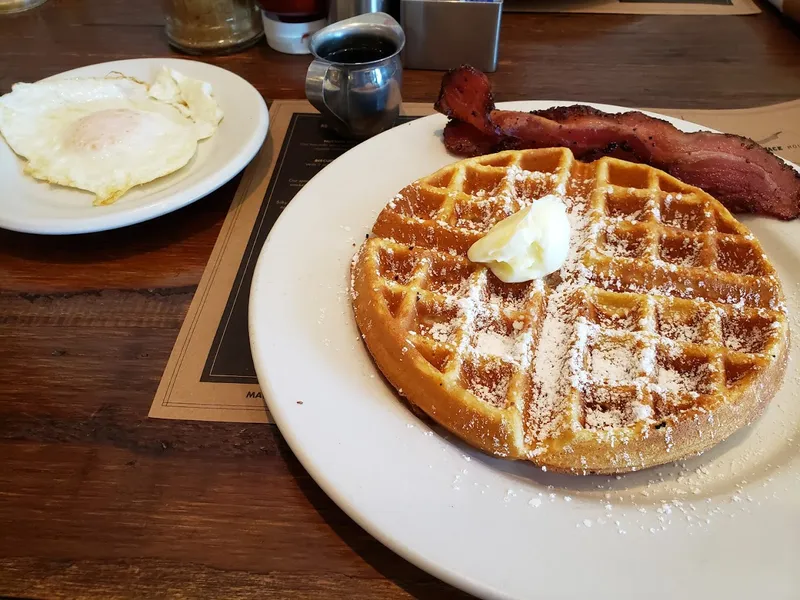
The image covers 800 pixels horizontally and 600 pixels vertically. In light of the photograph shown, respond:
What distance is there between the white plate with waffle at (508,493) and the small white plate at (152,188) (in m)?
0.39

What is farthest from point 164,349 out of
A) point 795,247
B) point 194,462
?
point 795,247

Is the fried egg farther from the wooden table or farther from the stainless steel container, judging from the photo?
the stainless steel container

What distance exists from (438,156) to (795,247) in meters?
0.84

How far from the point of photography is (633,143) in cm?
142

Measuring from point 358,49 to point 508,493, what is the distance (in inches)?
56.4

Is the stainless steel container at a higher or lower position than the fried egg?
higher

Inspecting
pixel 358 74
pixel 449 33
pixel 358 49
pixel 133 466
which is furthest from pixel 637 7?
pixel 133 466

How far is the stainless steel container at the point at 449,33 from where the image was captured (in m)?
1.95

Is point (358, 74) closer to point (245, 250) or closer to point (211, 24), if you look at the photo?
point (245, 250)

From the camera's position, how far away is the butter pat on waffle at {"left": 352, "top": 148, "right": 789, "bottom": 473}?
0.90 meters

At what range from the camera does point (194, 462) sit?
3.29 ft

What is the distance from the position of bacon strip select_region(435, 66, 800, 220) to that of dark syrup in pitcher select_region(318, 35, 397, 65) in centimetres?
35

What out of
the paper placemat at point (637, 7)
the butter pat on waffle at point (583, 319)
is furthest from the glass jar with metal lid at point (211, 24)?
the butter pat on waffle at point (583, 319)

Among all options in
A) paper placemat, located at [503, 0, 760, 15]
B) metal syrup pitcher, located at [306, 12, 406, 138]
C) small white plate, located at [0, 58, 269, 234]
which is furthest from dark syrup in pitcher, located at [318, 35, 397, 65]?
paper placemat, located at [503, 0, 760, 15]
